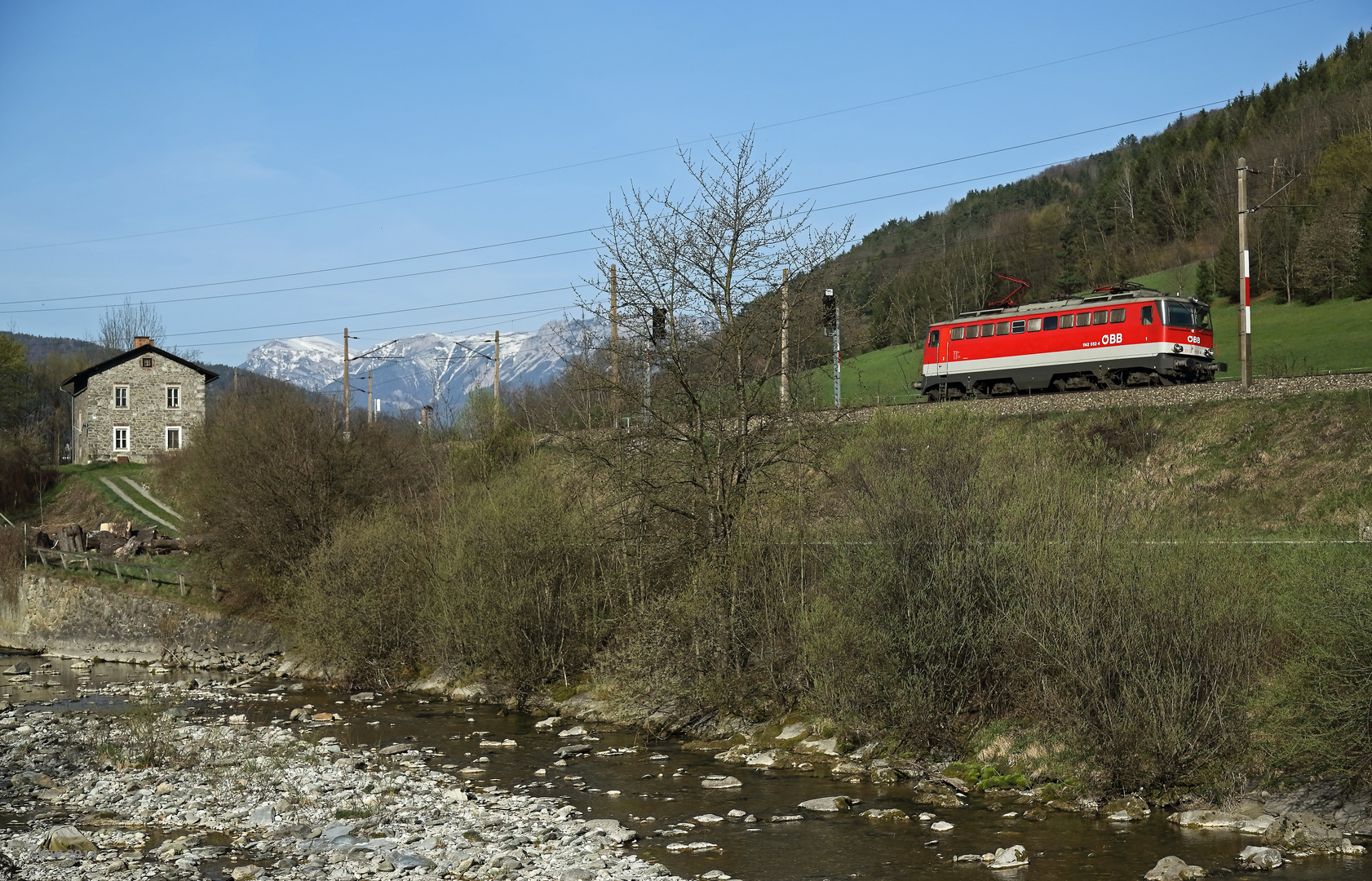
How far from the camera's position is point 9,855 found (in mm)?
13055

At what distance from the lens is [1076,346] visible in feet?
123

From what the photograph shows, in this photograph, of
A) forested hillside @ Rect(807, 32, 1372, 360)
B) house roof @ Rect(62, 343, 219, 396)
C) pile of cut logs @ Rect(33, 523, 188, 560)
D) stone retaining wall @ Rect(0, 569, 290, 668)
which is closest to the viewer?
stone retaining wall @ Rect(0, 569, 290, 668)

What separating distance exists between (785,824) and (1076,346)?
27906 mm

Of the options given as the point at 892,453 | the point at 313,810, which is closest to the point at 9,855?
the point at 313,810

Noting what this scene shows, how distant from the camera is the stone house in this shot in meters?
68.2

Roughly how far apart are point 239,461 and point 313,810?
21.3 meters

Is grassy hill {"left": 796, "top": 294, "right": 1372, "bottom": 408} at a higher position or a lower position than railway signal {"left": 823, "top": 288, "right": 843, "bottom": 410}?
higher

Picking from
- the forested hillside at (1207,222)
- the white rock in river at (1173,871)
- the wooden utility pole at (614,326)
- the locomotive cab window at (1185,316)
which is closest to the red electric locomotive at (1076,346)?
the locomotive cab window at (1185,316)

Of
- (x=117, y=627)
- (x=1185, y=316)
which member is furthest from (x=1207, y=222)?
(x=117, y=627)

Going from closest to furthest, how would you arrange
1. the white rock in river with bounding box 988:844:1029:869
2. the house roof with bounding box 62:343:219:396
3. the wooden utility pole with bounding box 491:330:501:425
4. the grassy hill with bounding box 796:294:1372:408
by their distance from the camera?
1. the white rock in river with bounding box 988:844:1029:869
2. the wooden utility pole with bounding box 491:330:501:425
3. the grassy hill with bounding box 796:294:1372:408
4. the house roof with bounding box 62:343:219:396

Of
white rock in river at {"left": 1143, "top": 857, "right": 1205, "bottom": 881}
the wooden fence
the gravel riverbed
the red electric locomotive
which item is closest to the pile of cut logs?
the wooden fence

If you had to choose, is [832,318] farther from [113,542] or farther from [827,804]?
[113,542]

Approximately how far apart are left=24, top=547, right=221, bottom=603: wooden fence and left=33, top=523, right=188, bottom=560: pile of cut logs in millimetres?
753

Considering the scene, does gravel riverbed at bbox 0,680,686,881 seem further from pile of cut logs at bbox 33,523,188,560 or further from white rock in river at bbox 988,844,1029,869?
pile of cut logs at bbox 33,523,188,560
